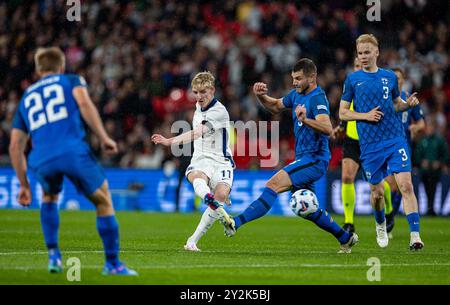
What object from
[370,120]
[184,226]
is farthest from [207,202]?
[184,226]

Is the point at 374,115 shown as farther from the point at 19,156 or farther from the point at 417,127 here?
the point at 19,156

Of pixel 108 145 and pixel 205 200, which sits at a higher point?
pixel 108 145

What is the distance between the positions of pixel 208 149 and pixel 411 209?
2.70 metres

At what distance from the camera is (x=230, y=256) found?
1030 cm

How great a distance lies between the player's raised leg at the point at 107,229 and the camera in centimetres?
787

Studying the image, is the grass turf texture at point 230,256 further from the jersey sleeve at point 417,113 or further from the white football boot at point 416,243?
the jersey sleeve at point 417,113

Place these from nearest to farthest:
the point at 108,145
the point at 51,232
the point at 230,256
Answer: the point at 108,145 < the point at 51,232 < the point at 230,256

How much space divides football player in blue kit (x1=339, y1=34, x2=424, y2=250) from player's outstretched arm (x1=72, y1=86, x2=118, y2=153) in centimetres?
436

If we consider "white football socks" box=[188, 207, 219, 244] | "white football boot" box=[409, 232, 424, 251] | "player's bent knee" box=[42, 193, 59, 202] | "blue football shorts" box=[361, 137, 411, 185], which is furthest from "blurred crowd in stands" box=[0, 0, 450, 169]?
"player's bent knee" box=[42, 193, 59, 202]

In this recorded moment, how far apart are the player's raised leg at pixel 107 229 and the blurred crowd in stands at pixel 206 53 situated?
13852mm

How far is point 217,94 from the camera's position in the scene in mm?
23641

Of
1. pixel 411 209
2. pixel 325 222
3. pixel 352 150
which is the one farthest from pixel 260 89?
pixel 352 150

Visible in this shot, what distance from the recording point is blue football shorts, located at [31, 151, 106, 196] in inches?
307
